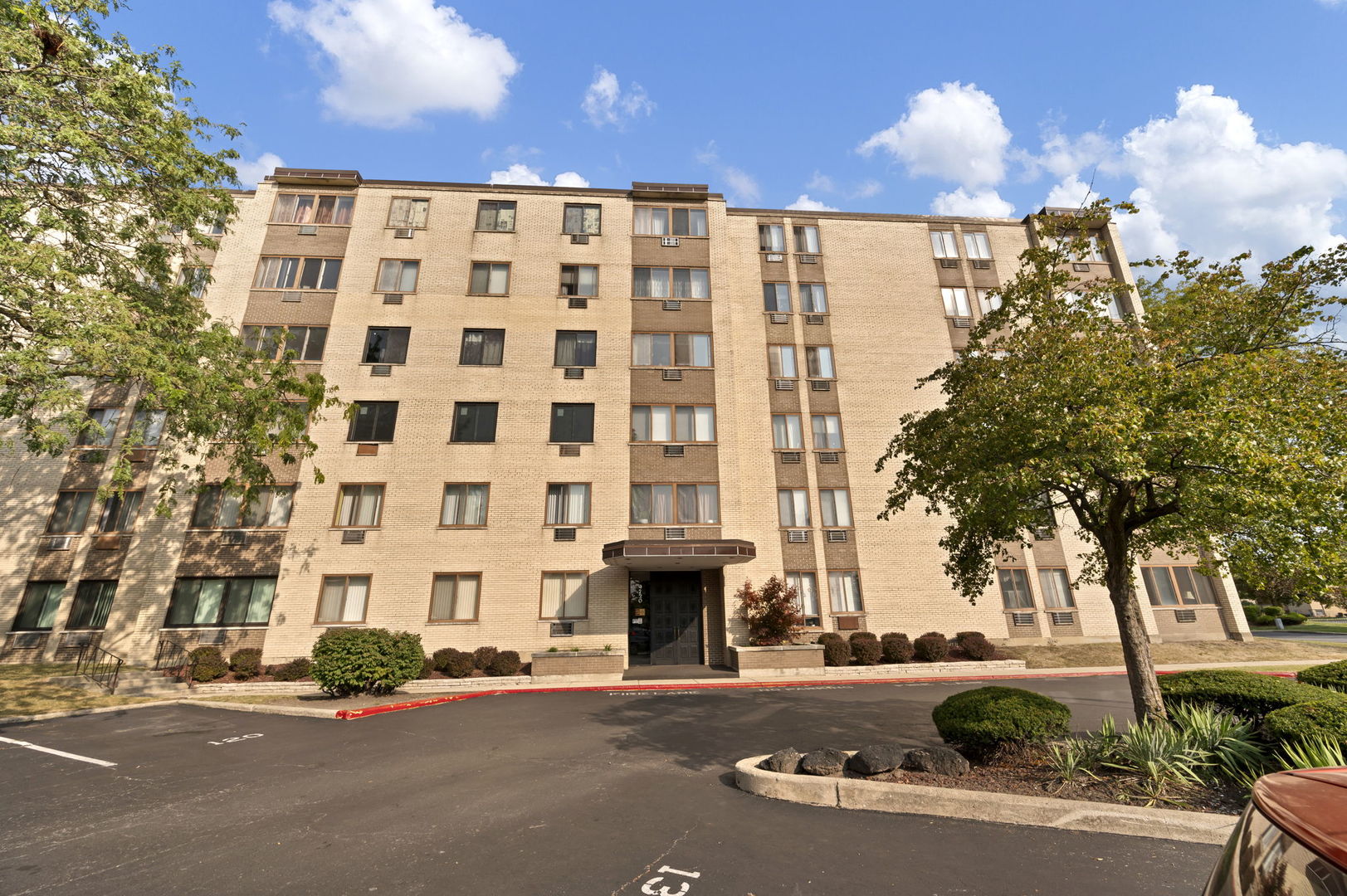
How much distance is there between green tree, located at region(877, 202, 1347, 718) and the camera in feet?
23.2

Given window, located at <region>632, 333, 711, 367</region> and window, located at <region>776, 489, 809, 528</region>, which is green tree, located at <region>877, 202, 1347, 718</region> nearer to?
window, located at <region>776, 489, 809, 528</region>

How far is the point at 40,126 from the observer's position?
11.4 metres

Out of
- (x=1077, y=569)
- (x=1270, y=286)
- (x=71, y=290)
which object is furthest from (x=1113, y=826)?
(x=1077, y=569)

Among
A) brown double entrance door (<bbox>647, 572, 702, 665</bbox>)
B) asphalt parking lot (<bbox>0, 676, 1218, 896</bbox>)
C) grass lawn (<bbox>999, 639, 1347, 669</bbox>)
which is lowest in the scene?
asphalt parking lot (<bbox>0, 676, 1218, 896</bbox>)

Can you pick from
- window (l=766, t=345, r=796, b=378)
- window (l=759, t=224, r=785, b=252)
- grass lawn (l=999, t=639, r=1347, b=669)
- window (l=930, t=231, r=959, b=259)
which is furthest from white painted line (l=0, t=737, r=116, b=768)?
window (l=930, t=231, r=959, b=259)

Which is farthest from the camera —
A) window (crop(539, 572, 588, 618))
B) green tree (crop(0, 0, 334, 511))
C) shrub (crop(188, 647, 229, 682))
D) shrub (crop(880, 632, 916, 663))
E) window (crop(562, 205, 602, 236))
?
window (crop(562, 205, 602, 236))

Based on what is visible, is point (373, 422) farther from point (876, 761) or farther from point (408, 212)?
point (876, 761)

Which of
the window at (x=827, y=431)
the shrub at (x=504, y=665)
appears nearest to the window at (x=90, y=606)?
the shrub at (x=504, y=665)

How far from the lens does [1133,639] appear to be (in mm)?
8859

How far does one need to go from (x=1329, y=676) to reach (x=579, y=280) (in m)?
24.9

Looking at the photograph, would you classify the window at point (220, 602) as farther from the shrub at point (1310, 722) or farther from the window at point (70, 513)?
the shrub at point (1310, 722)

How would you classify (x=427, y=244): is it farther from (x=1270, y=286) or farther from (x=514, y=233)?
(x=1270, y=286)

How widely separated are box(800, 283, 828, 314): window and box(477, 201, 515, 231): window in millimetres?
13945

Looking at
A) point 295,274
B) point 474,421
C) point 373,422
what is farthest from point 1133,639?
point 295,274
